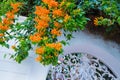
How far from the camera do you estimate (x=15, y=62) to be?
248 cm

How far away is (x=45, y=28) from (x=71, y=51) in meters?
0.79

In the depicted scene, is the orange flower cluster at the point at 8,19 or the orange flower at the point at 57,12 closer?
the orange flower at the point at 57,12

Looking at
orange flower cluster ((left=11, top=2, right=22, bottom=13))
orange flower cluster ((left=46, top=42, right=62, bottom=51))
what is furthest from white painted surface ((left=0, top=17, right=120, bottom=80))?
orange flower cluster ((left=46, top=42, right=62, bottom=51))

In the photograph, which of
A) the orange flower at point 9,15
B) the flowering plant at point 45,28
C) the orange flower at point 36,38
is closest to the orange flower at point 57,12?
the flowering plant at point 45,28

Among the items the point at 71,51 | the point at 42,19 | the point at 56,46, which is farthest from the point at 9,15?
the point at 71,51

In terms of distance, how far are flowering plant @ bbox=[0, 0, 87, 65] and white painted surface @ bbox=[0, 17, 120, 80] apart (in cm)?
14

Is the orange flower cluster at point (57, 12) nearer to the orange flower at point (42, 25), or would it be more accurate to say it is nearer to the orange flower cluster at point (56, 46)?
the orange flower at point (42, 25)

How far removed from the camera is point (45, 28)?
2154mm

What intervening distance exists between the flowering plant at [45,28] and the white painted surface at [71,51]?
0.14 metres

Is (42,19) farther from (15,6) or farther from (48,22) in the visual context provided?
(15,6)

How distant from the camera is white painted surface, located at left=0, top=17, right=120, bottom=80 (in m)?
2.47

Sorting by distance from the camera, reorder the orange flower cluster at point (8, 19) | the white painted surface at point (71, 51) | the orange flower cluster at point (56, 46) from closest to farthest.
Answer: the orange flower cluster at point (56, 46) < the orange flower cluster at point (8, 19) < the white painted surface at point (71, 51)

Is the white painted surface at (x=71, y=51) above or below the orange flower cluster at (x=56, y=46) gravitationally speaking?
below

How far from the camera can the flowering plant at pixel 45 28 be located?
6.77ft
